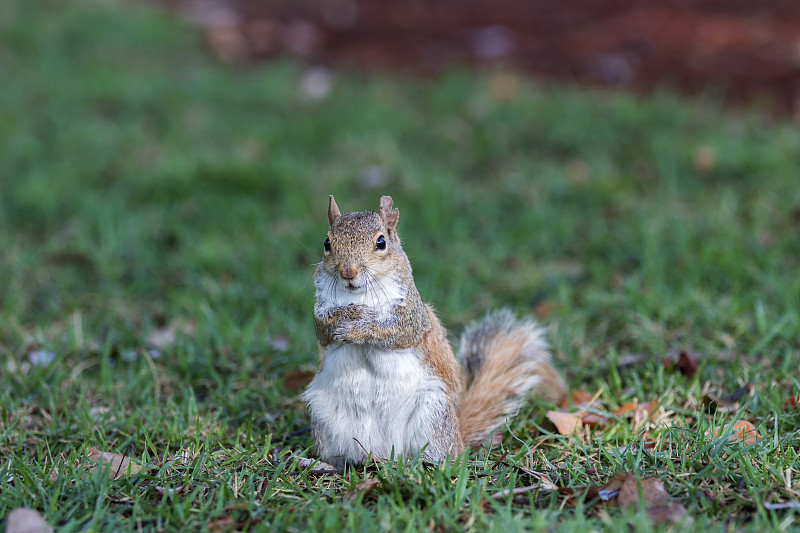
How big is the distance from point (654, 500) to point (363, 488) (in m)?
0.75

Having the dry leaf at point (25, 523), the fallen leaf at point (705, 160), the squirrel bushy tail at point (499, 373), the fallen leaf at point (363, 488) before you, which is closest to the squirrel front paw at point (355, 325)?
the fallen leaf at point (363, 488)

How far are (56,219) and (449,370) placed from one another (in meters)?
3.13

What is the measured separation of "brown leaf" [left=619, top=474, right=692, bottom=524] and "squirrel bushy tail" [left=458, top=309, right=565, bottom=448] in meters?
0.55

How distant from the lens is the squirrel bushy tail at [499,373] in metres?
2.71

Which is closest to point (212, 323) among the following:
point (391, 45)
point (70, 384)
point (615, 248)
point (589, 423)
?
point (70, 384)

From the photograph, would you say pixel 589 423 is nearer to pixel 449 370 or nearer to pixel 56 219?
pixel 449 370

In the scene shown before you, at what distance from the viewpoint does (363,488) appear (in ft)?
7.58

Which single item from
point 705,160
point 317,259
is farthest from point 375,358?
point 705,160

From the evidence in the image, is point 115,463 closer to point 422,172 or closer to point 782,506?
point 782,506

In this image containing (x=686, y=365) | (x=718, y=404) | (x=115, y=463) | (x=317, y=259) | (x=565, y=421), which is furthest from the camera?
(x=317, y=259)

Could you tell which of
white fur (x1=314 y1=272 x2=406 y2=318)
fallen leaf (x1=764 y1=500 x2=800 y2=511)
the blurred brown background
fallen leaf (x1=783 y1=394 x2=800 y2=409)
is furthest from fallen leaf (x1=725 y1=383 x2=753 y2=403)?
the blurred brown background

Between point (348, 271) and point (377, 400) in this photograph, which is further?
point (377, 400)

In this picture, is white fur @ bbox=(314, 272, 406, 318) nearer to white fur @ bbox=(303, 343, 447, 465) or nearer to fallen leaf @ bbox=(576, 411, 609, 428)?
white fur @ bbox=(303, 343, 447, 465)

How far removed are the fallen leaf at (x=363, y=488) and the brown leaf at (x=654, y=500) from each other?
2.12 feet
